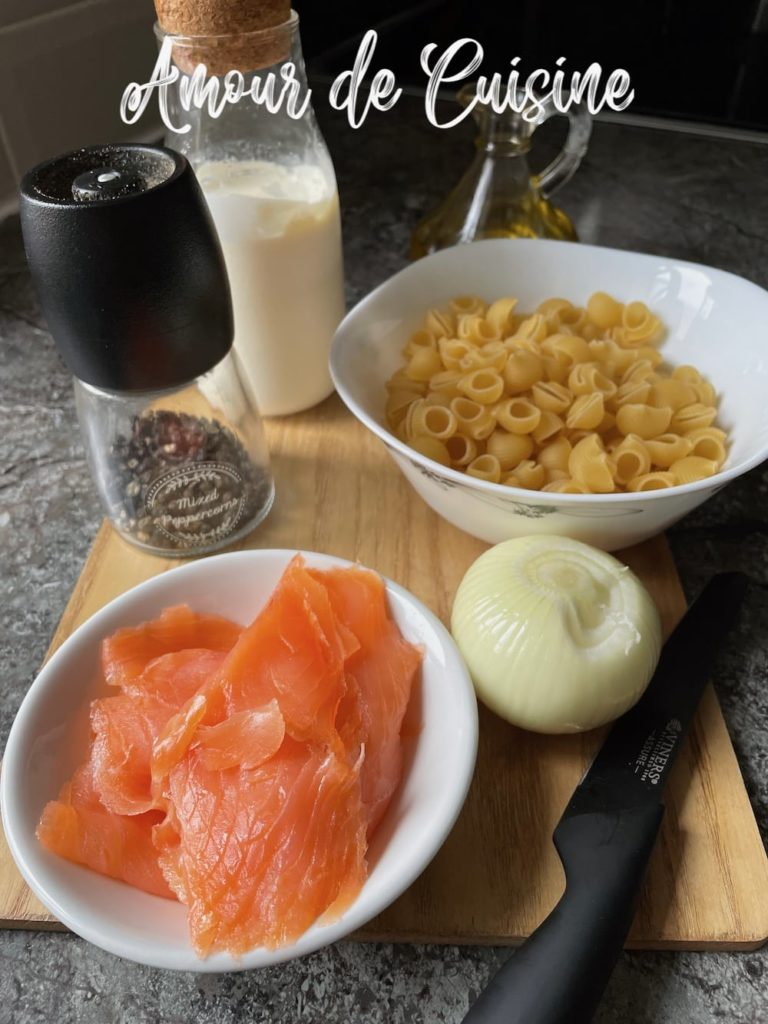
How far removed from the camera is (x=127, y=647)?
634 millimetres

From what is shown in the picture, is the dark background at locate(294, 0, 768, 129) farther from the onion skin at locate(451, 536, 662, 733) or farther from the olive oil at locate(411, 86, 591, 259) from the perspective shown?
the onion skin at locate(451, 536, 662, 733)

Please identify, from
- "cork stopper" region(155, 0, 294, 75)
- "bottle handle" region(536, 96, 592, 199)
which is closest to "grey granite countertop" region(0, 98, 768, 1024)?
"bottle handle" region(536, 96, 592, 199)

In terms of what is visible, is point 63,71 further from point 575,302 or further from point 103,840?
point 103,840

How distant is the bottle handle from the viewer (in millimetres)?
998

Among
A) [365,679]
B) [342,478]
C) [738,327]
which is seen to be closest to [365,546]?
[342,478]

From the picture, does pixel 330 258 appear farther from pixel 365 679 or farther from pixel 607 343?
pixel 365 679

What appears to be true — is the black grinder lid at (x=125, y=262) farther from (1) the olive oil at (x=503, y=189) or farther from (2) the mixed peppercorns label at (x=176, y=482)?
(1) the olive oil at (x=503, y=189)

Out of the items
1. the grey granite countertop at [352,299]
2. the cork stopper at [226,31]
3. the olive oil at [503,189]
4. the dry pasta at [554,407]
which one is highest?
the cork stopper at [226,31]

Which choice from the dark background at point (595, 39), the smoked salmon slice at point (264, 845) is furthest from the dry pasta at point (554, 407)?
the dark background at point (595, 39)

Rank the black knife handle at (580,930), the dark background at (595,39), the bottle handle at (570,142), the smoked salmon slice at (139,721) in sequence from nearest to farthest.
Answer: the black knife handle at (580,930)
the smoked salmon slice at (139,721)
the bottle handle at (570,142)
the dark background at (595,39)

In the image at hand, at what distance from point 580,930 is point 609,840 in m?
0.07

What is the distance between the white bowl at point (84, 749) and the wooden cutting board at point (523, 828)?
68 millimetres

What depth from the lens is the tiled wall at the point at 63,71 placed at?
1.27 metres

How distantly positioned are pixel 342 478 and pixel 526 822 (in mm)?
431
